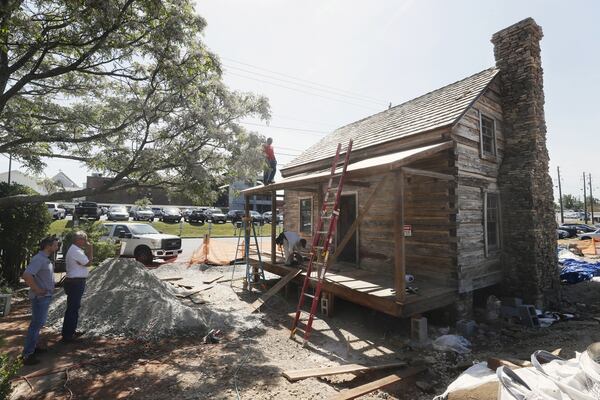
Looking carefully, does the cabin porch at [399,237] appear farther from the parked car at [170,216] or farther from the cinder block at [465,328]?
the parked car at [170,216]

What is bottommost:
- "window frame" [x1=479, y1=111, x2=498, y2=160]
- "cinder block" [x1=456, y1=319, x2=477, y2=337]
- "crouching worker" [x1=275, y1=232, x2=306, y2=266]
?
"cinder block" [x1=456, y1=319, x2=477, y2=337]

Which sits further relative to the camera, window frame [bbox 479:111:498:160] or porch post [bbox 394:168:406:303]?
window frame [bbox 479:111:498:160]

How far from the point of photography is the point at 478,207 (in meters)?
8.94

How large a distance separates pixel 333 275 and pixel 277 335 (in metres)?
2.65

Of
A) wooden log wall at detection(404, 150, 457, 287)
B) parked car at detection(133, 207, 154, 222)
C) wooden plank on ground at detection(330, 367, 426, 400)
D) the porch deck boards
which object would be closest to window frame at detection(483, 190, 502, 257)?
wooden log wall at detection(404, 150, 457, 287)

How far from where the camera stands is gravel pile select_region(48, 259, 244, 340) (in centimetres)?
651

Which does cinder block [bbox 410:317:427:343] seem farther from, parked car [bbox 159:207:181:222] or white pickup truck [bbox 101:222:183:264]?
parked car [bbox 159:207:181:222]

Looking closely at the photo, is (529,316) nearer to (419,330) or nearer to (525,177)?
(419,330)

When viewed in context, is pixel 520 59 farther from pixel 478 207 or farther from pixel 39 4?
pixel 39 4

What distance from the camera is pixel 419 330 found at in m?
6.47

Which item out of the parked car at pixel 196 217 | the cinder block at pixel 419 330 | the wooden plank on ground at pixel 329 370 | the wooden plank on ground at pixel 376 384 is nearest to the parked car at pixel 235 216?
the parked car at pixel 196 217

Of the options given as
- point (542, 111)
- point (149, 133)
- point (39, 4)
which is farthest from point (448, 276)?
point (39, 4)

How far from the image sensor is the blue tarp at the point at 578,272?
11.8 metres

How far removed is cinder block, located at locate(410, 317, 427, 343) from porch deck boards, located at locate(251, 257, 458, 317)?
206mm
